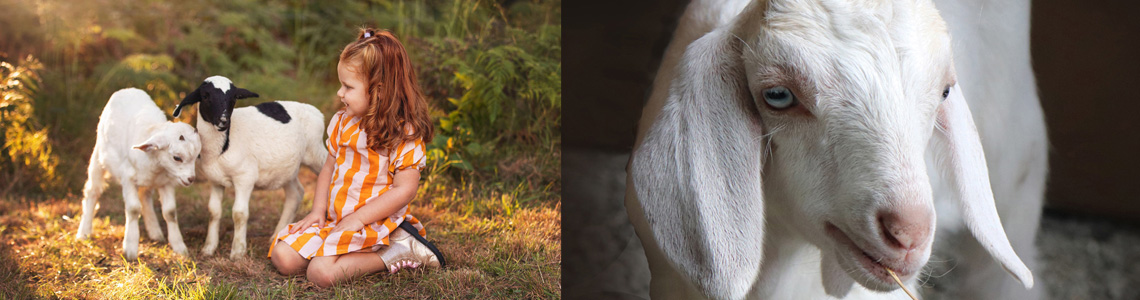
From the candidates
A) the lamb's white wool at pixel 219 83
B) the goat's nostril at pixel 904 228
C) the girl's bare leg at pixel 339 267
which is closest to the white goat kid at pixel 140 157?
the lamb's white wool at pixel 219 83

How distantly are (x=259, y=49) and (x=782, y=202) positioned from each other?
5.90 metres

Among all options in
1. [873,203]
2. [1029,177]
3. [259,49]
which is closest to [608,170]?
[873,203]

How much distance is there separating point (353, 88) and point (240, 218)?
85cm

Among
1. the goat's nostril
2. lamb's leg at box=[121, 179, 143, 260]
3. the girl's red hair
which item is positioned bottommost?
lamb's leg at box=[121, 179, 143, 260]

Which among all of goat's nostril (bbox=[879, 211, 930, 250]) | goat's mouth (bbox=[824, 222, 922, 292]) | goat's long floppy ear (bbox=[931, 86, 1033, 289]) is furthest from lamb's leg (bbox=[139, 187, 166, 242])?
goat's long floppy ear (bbox=[931, 86, 1033, 289])

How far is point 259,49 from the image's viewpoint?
6.71m

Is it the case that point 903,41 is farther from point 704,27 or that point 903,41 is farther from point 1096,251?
point 1096,251

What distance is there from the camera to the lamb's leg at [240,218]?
10.4 ft

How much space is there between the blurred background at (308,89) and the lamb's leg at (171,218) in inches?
11.5

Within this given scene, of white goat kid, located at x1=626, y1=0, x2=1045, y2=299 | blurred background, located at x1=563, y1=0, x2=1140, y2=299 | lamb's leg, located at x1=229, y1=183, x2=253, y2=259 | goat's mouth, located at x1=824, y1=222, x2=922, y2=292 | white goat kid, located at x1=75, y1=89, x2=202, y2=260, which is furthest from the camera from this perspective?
lamb's leg, located at x1=229, y1=183, x2=253, y2=259

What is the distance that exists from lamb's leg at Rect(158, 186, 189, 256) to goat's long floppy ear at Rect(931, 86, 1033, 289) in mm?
3002

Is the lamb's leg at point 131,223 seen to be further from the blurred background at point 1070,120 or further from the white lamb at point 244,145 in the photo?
the blurred background at point 1070,120

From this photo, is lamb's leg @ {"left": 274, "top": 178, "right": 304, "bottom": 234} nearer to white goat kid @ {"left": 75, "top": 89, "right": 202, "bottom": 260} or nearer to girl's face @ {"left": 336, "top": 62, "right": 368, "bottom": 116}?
white goat kid @ {"left": 75, "top": 89, "right": 202, "bottom": 260}

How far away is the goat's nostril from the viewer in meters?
1.78
